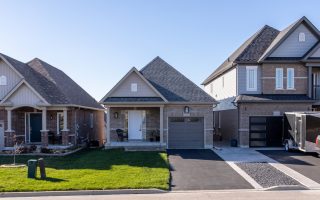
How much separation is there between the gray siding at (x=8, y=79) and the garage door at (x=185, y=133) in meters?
11.3

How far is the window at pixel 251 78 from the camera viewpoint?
73.9ft

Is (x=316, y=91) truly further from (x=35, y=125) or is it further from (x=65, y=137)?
(x=35, y=125)

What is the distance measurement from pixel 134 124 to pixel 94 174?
10.1m

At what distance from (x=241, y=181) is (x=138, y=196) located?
439 centimetres

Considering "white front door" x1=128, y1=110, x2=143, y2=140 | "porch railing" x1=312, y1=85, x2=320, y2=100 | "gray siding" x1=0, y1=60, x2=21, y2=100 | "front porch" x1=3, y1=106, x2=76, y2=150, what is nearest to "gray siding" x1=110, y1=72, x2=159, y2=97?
"white front door" x1=128, y1=110, x2=143, y2=140

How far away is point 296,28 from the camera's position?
73.9 feet

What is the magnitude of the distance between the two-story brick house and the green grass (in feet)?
27.8

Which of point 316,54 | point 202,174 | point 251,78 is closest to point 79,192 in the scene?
point 202,174

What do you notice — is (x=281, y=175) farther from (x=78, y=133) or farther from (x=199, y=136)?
(x=78, y=133)

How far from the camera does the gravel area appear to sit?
37.0ft

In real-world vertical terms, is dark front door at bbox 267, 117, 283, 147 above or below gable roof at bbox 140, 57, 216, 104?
below

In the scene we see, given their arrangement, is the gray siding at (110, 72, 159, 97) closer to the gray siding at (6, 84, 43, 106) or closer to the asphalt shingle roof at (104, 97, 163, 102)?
the asphalt shingle roof at (104, 97, 163, 102)

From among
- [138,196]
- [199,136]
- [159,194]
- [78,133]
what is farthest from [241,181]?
[78,133]

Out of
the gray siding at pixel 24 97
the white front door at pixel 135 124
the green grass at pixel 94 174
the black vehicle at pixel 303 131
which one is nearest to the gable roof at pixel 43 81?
the gray siding at pixel 24 97
